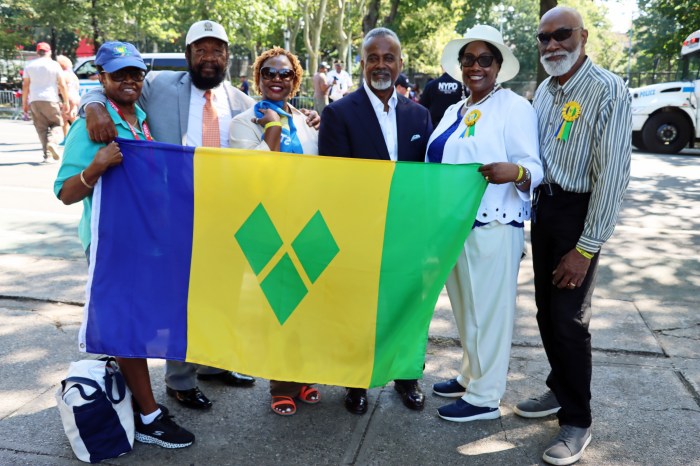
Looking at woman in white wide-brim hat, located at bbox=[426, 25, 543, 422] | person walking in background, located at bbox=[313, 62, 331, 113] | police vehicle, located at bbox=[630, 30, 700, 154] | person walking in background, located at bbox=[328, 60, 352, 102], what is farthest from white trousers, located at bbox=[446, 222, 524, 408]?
person walking in background, located at bbox=[328, 60, 352, 102]

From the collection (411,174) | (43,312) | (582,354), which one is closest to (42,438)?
(43,312)

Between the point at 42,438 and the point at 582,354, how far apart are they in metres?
2.83

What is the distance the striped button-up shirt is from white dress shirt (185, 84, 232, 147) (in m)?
1.88

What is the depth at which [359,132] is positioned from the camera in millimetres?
3627

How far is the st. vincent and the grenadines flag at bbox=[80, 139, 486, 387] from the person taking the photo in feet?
10.6

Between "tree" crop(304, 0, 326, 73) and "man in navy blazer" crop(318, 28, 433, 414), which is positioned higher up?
"tree" crop(304, 0, 326, 73)

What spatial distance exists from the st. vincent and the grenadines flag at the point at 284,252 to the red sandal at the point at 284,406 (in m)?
A: 0.47

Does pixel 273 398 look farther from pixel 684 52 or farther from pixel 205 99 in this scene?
pixel 684 52

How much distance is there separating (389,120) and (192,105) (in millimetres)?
1171

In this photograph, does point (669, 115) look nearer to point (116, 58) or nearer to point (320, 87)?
point (320, 87)

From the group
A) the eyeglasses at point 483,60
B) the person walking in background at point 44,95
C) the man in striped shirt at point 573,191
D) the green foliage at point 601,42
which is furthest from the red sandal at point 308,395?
the green foliage at point 601,42

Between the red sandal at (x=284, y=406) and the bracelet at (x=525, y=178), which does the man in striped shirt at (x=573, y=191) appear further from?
the red sandal at (x=284, y=406)

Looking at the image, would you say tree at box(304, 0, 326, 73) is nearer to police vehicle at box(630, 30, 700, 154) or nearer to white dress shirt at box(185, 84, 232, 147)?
police vehicle at box(630, 30, 700, 154)

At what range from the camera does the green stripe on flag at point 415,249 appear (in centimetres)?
324
